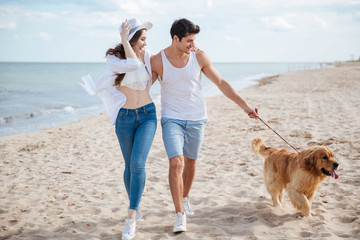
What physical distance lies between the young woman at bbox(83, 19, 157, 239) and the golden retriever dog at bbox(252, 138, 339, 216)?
1.57 m

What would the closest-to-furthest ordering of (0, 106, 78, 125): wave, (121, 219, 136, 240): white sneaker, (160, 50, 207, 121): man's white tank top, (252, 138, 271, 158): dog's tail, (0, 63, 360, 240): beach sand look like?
(121, 219, 136, 240): white sneaker < (160, 50, 207, 121): man's white tank top < (0, 63, 360, 240): beach sand < (252, 138, 271, 158): dog's tail < (0, 106, 78, 125): wave

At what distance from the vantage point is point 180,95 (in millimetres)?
3377

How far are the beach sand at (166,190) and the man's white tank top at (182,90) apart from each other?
1225 millimetres

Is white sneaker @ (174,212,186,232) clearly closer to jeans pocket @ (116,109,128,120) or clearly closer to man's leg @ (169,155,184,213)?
man's leg @ (169,155,184,213)

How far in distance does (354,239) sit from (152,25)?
9.32 feet

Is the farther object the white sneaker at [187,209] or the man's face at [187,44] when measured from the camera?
the white sneaker at [187,209]

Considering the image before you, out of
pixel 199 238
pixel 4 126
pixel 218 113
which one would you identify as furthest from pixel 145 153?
pixel 4 126

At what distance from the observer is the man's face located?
10.7 ft

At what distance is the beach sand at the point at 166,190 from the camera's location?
345 centimetres

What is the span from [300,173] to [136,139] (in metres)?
1.75

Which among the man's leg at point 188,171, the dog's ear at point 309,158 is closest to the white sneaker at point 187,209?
the man's leg at point 188,171

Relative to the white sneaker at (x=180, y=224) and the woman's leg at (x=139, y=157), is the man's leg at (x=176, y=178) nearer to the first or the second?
the white sneaker at (x=180, y=224)

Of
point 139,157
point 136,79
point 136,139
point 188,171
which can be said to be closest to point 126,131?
point 136,139

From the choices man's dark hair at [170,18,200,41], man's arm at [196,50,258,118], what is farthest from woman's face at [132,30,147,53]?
man's arm at [196,50,258,118]
